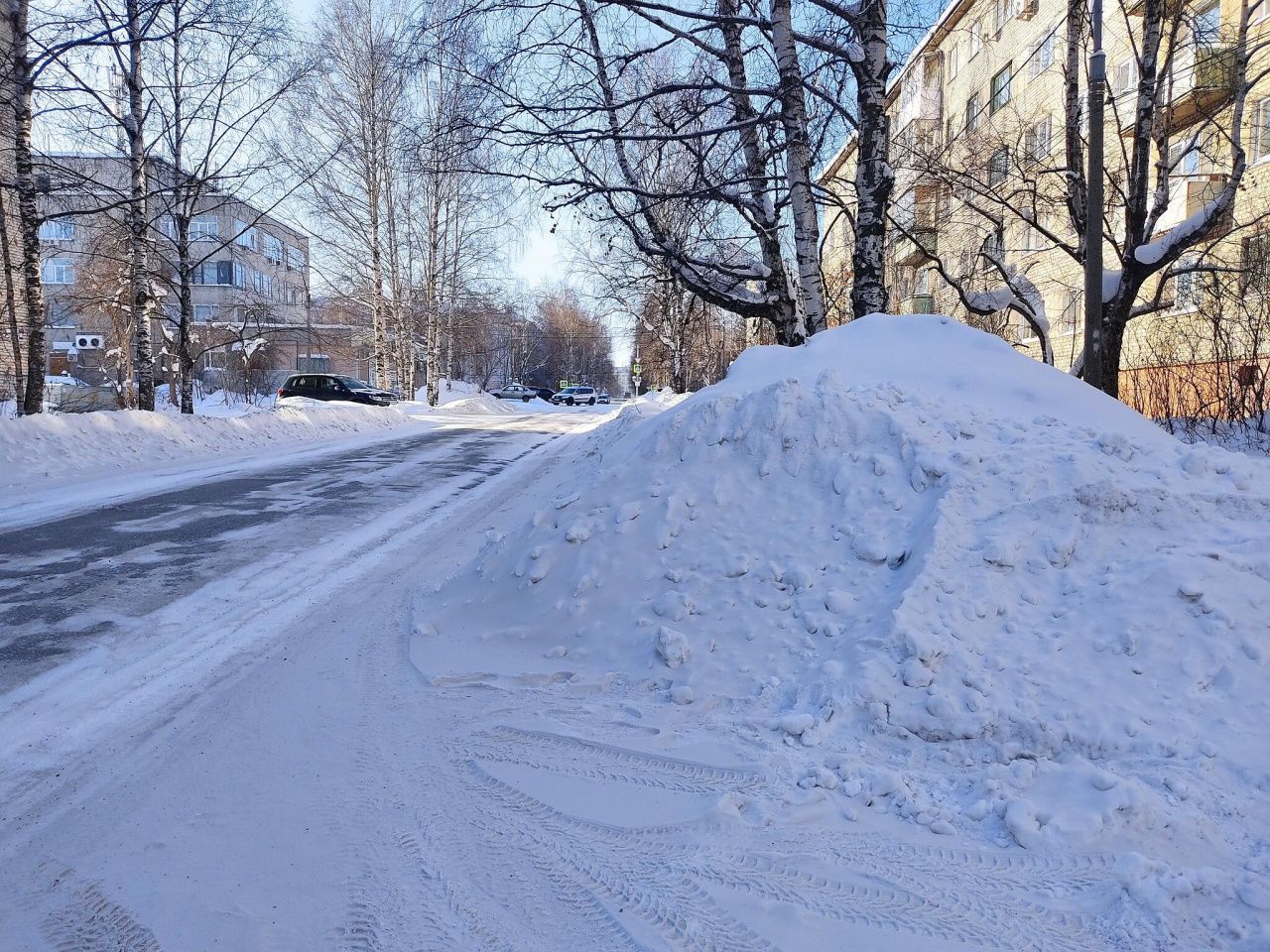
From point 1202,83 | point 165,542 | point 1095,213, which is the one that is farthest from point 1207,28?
point 165,542

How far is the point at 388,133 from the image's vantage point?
24.9 meters

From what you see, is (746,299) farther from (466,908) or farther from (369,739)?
(466,908)

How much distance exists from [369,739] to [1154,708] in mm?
3080

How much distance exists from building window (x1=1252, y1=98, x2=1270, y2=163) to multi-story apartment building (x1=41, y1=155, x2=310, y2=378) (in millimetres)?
20468

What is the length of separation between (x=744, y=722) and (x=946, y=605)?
3.48 feet

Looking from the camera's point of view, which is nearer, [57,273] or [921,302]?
[921,302]

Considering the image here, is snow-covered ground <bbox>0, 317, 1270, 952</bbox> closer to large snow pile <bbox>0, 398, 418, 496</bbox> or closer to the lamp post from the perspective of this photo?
the lamp post

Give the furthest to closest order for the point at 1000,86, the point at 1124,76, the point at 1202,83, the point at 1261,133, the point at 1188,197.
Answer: the point at 1000,86 < the point at 1124,76 < the point at 1188,197 < the point at 1261,133 < the point at 1202,83

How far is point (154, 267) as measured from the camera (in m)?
20.6

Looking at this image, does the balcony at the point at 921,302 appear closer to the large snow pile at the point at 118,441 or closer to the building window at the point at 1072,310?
the building window at the point at 1072,310

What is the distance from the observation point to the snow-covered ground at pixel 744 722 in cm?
217

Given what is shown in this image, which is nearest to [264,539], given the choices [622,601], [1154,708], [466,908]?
[622,601]

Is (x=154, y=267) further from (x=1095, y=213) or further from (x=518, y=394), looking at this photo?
(x=518, y=394)

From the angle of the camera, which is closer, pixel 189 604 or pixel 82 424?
pixel 189 604
